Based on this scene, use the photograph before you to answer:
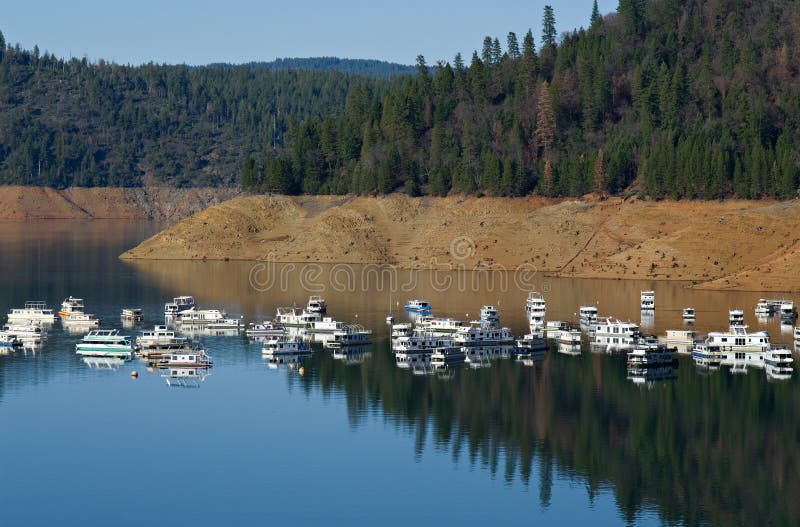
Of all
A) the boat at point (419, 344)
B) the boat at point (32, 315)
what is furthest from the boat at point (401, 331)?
the boat at point (32, 315)

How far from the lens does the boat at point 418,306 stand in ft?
545

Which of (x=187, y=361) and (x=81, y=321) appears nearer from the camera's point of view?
(x=187, y=361)

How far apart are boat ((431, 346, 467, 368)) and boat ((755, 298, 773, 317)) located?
1758 inches

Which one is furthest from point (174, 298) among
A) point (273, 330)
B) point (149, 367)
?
point (149, 367)

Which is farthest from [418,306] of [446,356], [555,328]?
[446,356]

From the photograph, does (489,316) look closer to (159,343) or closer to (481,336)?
(481,336)

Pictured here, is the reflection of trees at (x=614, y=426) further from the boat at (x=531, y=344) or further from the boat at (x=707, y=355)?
the boat at (x=531, y=344)

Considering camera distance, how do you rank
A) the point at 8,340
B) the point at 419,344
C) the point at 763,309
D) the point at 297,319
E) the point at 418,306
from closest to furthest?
the point at 419,344 < the point at 8,340 < the point at 297,319 < the point at 763,309 < the point at 418,306

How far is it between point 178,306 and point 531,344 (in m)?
50.2

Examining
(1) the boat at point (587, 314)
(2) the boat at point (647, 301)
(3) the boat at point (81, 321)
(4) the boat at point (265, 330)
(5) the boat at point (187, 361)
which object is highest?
(2) the boat at point (647, 301)

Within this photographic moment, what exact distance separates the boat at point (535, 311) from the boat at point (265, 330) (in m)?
29.4

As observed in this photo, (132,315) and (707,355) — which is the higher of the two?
(132,315)

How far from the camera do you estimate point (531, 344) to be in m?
138

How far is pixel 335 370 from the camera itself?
12850 centimetres
